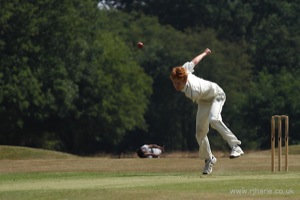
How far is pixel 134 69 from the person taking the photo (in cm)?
7350

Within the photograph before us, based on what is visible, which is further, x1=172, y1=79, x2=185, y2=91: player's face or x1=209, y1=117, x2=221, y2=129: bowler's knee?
x1=209, y1=117, x2=221, y2=129: bowler's knee

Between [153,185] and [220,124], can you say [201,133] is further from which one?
[153,185]

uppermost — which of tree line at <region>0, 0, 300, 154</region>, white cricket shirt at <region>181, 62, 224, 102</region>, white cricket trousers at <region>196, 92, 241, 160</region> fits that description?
white cricket shirt at <region>181, 62, 224, 102</region>

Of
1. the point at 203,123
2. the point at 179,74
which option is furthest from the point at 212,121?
the point at 179,74

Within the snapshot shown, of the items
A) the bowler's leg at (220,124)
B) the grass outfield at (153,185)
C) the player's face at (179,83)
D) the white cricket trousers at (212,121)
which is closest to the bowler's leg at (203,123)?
the white cricket trousers at (212,121)

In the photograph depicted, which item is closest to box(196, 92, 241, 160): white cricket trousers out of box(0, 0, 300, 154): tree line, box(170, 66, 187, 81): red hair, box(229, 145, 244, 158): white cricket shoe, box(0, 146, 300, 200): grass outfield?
box(229, 145, 244, 158): white cricket shoe

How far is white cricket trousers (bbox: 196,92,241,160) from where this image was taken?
61.4 feet

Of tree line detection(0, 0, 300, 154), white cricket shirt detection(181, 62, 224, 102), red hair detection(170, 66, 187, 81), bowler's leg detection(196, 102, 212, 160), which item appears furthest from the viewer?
tree line detection(0, 0, 300, 154)

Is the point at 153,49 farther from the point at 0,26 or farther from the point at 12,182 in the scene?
the point at 12,182

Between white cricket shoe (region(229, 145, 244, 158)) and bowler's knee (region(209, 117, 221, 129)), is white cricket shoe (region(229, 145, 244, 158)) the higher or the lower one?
the lower one

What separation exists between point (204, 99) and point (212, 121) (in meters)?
0.41

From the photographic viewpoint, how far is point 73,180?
744 inches

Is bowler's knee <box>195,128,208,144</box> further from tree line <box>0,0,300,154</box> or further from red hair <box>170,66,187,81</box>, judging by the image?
tree line <box>0,0,300,154</box>

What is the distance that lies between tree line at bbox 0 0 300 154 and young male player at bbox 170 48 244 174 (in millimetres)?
39834
